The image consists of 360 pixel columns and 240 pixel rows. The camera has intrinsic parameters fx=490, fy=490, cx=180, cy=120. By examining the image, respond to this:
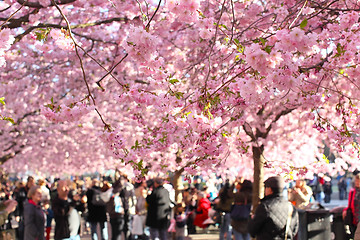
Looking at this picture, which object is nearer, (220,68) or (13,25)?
(13,25)

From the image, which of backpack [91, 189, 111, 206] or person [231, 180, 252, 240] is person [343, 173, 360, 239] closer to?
person [231, 180, 252, 240]

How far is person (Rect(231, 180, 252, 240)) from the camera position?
358 inches

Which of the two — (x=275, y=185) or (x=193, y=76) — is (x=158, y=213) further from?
(x=275, y=185)

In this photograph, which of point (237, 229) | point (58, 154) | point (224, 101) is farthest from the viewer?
point (58, 154)

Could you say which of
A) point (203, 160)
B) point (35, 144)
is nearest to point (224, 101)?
point (203, 160)

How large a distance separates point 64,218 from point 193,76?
10.9ft

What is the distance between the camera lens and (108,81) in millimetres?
14148

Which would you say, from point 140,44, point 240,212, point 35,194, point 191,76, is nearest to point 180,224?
point 240,212

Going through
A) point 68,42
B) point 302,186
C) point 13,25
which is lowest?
point 302,186

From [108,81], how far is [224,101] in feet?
28.8

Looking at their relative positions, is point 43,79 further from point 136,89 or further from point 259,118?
point 136,89

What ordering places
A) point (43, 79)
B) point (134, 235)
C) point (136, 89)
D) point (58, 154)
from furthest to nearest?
point (58, 154) → point (43, 79) → point (134, 235) → point (136, 89)

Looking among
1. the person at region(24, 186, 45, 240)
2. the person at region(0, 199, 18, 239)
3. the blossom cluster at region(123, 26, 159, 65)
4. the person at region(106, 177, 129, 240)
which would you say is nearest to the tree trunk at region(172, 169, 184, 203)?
the person at region(106, 177, 129, 240)

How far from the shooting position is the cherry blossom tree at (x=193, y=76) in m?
4.39
